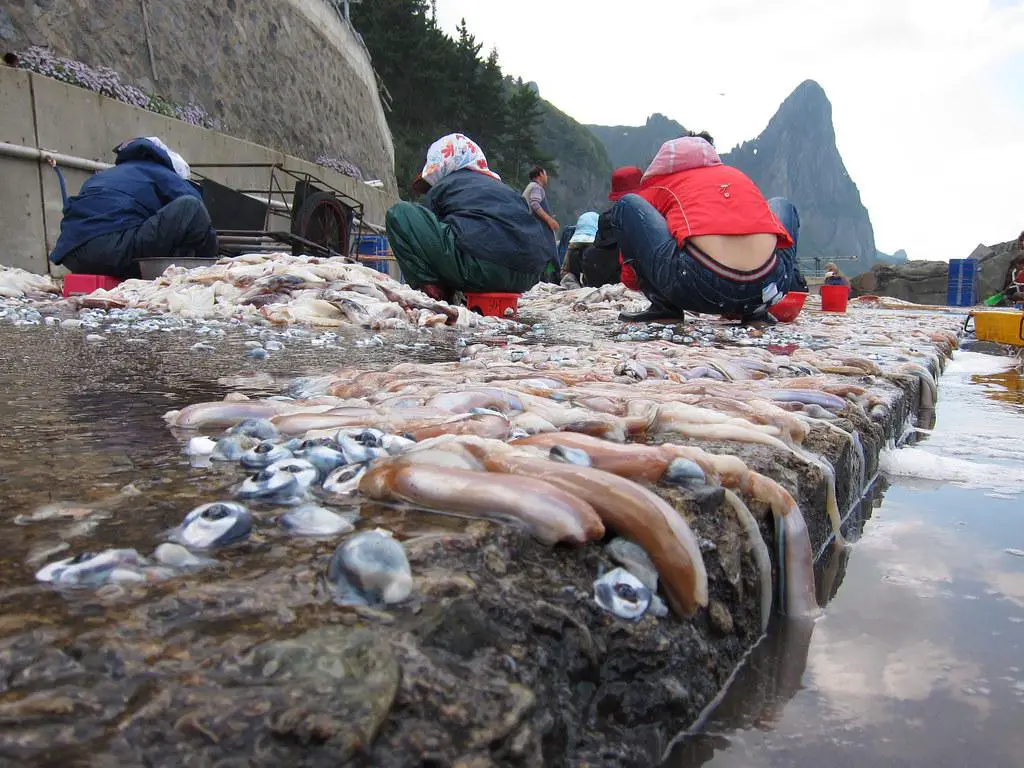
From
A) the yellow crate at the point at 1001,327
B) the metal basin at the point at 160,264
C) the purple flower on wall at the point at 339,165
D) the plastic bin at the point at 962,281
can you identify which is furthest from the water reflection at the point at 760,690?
the purple flower on wall at the point at 339,165

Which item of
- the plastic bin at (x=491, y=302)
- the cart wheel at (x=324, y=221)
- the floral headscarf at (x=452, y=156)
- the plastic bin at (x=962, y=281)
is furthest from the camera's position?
the plastic bin at (x=962, y=281)

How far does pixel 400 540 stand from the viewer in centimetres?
88

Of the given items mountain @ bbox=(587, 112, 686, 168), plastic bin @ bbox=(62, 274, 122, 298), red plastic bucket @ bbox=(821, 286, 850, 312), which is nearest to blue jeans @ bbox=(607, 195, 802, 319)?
red plastic bucket @ bbox=(821, 286, 850, 312)

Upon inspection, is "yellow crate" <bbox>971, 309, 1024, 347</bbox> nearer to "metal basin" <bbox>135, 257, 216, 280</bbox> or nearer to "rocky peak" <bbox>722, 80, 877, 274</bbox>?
"metal basin" <bbox>135, 257, 216, 280</bbox>

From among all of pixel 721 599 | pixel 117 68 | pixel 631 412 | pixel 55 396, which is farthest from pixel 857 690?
pixel 117 68

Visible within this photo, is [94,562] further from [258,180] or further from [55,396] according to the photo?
[258,180]

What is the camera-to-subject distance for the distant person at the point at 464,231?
6.03 meters

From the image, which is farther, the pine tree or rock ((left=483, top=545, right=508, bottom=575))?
the pine tree

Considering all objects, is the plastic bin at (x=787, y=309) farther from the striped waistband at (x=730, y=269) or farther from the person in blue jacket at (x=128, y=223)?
the person in blue jacket at (x=128, y=223)

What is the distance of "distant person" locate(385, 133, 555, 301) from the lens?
6027 mm

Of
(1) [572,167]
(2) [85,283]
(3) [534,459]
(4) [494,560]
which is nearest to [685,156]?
(3) [534,459]

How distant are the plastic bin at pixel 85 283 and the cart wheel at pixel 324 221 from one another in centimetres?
301

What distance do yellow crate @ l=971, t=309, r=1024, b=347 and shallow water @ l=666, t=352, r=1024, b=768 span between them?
15.0 feet

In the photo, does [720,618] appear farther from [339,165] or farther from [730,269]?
[339,165]
